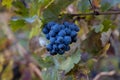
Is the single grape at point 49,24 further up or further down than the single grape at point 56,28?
further up

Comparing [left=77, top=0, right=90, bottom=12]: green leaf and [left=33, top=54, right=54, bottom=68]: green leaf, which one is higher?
[left=77, top=0, right=90, bottom=12]: green leaf

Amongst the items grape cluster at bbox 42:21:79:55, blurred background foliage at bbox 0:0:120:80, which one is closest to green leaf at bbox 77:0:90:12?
blurred background foliage at bbox 0:0:120:80

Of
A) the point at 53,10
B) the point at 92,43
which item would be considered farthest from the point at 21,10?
the point at 92,43

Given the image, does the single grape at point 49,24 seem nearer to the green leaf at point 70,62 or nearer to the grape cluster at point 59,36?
the grape cluster at point 59,36

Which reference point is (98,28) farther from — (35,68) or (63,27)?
(35,68)

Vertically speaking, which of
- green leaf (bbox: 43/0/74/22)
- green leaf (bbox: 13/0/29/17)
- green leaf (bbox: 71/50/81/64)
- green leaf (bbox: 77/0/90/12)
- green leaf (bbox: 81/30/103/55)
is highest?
green leaf (bbox: 13/0/29/17)

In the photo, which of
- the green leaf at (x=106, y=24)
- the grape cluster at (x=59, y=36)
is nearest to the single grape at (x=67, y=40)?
the grape cluster at (x=59, y=36)

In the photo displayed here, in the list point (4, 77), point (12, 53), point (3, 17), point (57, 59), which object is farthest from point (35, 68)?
point (57, 59)

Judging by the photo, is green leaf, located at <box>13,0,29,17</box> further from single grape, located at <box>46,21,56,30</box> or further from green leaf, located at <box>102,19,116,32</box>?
green leaf, located at <box>102,19,116,32</box>
